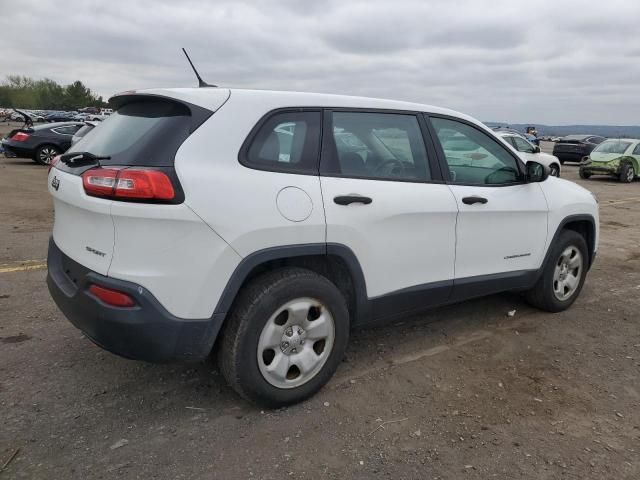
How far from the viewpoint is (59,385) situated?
10.5ft

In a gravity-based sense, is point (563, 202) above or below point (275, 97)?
below

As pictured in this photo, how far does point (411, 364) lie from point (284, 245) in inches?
56.1

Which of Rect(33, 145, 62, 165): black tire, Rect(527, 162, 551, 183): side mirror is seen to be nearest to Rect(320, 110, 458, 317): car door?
Rect(527, 162, 551, 183): side mirror

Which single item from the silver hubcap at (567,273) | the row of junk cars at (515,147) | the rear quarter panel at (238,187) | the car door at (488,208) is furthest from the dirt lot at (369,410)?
the row of junk cars at (515,147)

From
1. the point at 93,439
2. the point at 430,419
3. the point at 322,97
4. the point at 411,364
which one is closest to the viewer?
the point at 93,439

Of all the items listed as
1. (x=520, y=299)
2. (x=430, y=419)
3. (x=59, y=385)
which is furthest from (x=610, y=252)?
(x=59, y=385)

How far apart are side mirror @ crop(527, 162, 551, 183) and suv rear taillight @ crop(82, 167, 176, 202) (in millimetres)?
2816

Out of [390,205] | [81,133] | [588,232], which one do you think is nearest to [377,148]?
[390,205]

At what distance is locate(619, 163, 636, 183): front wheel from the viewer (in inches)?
701

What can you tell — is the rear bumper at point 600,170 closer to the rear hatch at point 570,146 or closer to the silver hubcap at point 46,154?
the rear hatch at point 570,146

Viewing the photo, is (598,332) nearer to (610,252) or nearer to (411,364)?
(411,364)

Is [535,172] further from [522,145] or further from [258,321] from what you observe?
[522,145]

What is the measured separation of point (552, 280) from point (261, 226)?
2.89 meters

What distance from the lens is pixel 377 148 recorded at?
332cm
